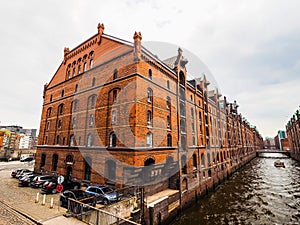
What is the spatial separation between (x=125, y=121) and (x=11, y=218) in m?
11.0

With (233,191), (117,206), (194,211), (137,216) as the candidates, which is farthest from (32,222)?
(233,191)

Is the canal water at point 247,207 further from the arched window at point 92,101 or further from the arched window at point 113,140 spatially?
the arched window at point 92,101

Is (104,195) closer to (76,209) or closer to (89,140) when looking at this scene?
(76,209)

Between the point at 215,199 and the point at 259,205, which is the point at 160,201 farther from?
the point at 259,205

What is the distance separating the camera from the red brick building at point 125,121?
54.4ft

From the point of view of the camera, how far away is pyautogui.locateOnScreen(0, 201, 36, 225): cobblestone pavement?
10586mm

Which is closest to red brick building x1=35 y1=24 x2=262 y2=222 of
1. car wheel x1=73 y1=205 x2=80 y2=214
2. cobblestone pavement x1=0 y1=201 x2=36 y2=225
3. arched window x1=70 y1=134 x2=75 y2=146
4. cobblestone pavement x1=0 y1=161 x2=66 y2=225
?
arched window x1=70 y1=134 x2=75 y2=146

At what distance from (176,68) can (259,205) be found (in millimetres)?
20821

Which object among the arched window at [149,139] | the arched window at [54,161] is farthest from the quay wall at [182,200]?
the arched window at [54,161]

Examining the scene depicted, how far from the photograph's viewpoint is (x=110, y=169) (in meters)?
17.7

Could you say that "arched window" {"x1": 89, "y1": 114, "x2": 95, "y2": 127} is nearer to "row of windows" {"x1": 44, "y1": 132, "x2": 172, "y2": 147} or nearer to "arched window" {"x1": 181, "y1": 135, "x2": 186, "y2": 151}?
"row of windows" {"x1": 44, "y1": 132, "x2": 172, "y2": 147}

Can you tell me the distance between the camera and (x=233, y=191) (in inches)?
1022

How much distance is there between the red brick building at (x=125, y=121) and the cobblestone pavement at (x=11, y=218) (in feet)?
23.4

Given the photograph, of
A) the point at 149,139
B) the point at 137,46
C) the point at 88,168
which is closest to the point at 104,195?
the point at 149,139
